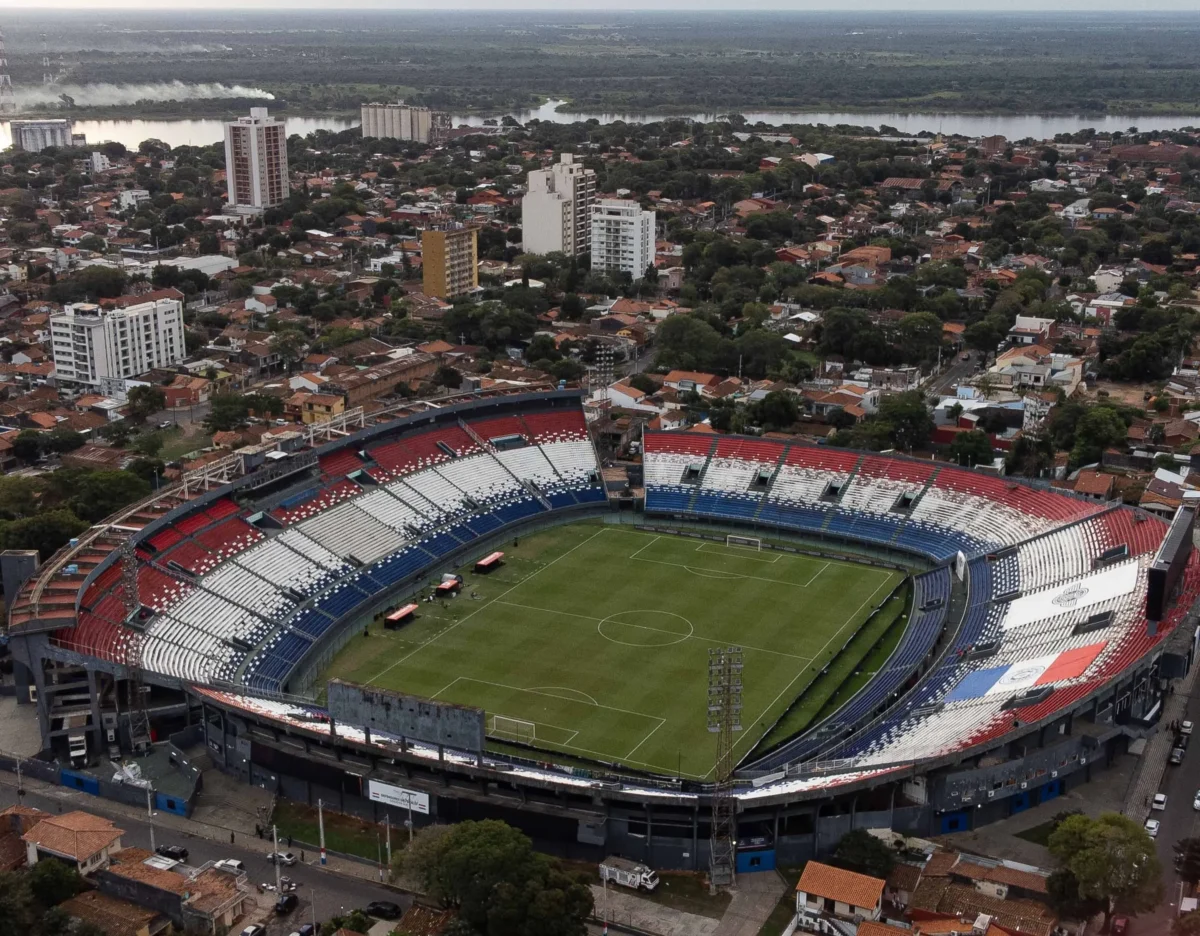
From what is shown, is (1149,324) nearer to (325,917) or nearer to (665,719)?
(665,719)

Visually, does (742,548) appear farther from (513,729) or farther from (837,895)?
(837,895)

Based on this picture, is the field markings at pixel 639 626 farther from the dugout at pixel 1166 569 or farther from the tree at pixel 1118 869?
the tree at pixel 1118 869

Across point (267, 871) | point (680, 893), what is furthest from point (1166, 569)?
point (267, 871)

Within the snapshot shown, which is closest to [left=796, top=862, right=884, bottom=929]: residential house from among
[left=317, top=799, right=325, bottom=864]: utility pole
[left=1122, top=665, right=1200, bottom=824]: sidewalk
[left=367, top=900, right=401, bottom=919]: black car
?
[left=1122, top=665, right=1200, bottom=824]: sidewalk

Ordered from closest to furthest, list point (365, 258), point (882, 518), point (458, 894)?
point (458, 894)
point (882, 518)
point (365, 258)

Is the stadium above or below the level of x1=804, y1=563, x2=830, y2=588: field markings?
above

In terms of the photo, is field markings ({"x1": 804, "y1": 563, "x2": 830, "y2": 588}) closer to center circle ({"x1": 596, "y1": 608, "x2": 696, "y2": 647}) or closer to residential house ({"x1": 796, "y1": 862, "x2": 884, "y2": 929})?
center circle ({"x1": 596, "y1": 608, "x2": 696, "y2": 647})

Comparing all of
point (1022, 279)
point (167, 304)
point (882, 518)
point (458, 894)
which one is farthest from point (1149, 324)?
point (458, 894)
